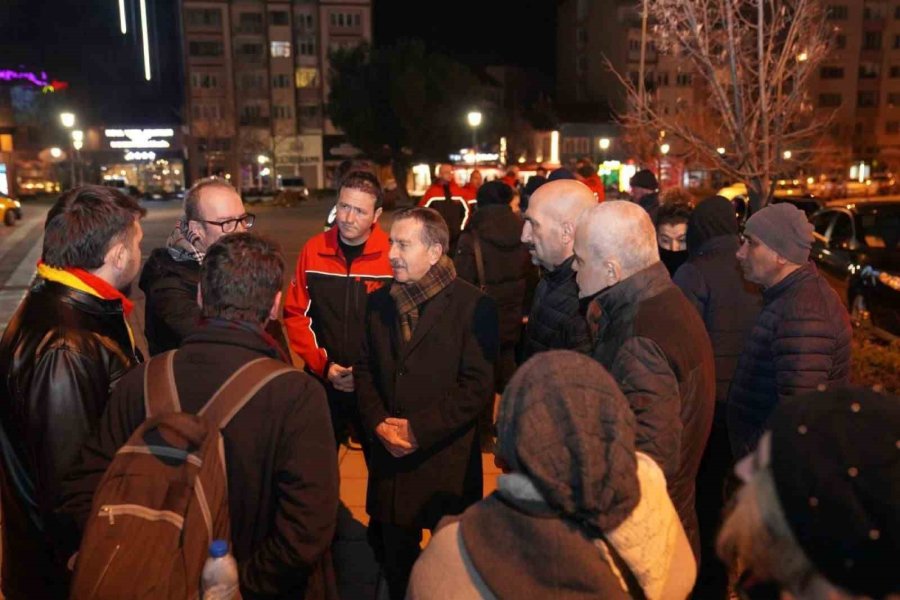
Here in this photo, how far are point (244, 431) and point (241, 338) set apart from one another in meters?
0.27

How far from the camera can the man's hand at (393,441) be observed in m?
3.43

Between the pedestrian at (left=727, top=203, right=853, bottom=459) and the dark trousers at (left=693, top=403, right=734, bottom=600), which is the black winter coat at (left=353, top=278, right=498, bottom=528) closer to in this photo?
the pedestrian at (left=727, top=203, right=853, bottom=459)

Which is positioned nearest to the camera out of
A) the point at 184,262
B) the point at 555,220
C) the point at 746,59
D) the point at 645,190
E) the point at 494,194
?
the point at 555,220

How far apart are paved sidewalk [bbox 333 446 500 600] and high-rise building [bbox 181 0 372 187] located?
6595cm

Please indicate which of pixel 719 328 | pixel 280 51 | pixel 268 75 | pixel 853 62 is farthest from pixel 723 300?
pixel 853 62

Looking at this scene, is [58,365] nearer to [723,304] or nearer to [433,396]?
[433,396]

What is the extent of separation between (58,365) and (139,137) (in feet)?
270

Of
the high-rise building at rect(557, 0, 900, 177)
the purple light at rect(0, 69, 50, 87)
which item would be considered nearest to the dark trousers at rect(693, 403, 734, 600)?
the high-rise building at rect(557, 0, 900, 177)

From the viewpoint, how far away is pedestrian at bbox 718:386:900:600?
1.20m

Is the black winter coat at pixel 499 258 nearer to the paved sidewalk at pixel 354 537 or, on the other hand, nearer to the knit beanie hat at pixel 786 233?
the paved sidewalk at pixel 354 537

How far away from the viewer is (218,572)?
80.8 inches

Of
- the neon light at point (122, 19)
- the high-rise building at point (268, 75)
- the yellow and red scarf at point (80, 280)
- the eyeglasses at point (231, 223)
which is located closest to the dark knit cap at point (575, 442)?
the yellow and red scarf at point (80, 280)

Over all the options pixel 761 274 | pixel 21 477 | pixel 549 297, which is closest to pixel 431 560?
pixel 21 477

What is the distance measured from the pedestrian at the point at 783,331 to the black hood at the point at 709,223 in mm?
1040
